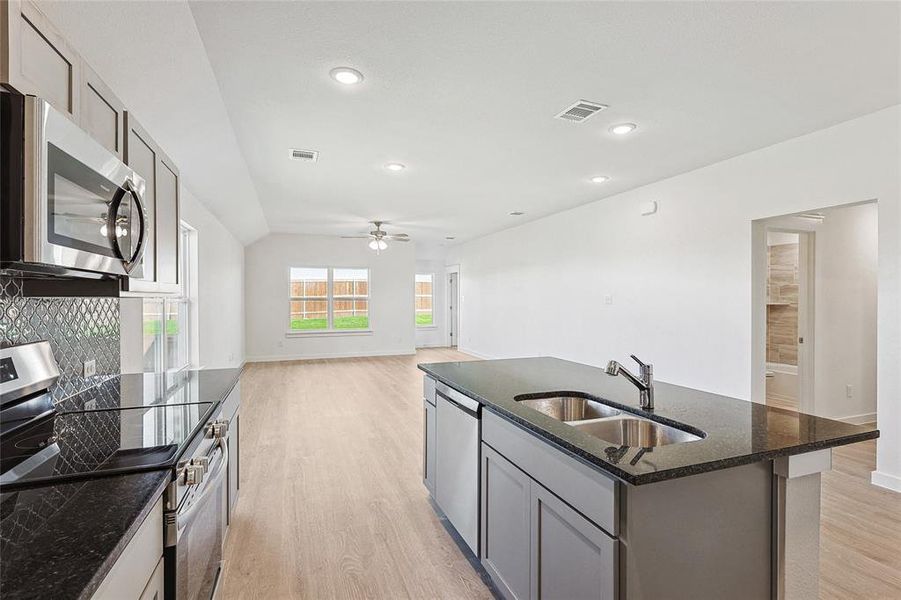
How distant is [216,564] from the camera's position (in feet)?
6.13

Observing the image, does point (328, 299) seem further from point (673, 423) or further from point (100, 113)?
point (673, 423)

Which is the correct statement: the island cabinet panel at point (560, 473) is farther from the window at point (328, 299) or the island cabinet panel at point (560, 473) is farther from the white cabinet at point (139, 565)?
the window at point (328, 299)

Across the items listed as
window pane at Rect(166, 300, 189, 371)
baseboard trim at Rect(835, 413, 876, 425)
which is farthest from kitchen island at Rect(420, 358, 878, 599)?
baseboard trim at Rect(835, 413, 876, 425)

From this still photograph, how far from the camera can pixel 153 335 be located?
12.8ft

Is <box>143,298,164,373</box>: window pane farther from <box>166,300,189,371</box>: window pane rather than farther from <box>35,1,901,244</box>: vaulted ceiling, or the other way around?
<box>35,1,901,244</box>: vaulted ceiling

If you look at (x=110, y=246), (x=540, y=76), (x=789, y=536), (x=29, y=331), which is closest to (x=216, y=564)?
(x=29, y=331)

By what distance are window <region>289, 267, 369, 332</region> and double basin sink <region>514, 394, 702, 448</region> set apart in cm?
811

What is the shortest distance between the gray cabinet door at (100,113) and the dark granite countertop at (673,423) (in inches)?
70.1

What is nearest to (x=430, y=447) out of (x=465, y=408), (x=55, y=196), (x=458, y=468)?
(x=458, y=468)

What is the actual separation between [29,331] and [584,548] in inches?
83.5

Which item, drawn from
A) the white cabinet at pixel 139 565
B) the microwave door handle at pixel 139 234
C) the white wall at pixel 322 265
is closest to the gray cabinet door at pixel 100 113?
the microwave door handle at pixel 139 234

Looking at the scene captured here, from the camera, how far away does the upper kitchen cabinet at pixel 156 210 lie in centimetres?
200

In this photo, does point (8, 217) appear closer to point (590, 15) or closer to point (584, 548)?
point (584, 548)

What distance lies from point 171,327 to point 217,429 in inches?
129
